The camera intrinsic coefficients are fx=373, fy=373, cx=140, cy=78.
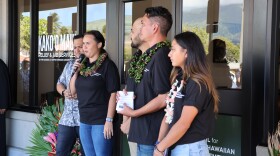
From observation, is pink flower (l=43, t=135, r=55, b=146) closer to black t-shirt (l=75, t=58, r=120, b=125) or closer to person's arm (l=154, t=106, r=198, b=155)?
black t-shirt (l=75, t=58, r=120, b=125)

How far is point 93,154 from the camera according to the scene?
11.7 feet

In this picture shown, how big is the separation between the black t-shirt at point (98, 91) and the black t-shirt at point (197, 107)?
1.24 meters

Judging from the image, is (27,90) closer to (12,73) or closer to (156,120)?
(12,73)

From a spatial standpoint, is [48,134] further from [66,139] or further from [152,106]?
[152,106]

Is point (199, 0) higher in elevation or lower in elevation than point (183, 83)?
higher

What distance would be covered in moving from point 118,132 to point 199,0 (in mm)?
1734

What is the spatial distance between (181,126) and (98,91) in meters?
1.40

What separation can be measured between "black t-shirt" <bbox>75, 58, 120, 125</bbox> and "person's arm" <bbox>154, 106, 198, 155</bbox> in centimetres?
128

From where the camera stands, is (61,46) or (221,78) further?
(61,46)


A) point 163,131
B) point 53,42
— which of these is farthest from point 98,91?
point 53,42

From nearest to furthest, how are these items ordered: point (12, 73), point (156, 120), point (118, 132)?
point (156, 120)
point (118, 132)
point (12, 73)

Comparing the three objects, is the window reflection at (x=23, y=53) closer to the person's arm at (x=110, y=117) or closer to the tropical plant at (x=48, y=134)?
the tropical plant at (x=48, y=134)

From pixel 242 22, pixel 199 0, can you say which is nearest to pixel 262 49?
pixel 242 22

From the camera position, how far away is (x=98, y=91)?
11.3 feet
